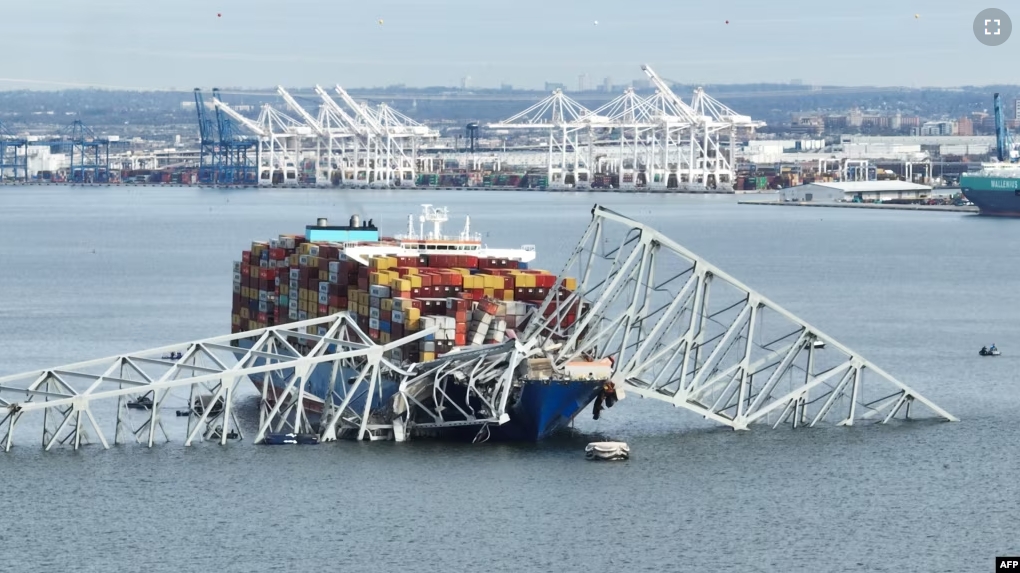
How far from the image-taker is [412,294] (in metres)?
41.3

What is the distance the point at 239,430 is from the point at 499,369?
5.82 meters

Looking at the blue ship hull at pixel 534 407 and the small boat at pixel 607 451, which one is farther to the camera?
the blue ship hull at pixel 534 407

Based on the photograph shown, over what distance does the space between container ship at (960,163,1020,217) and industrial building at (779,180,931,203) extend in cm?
2883

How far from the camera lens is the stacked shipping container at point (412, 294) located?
40219mm

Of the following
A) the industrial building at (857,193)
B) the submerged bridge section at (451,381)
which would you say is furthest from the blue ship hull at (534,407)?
the industrial building at (857,193)

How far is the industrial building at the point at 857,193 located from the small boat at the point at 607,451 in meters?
147

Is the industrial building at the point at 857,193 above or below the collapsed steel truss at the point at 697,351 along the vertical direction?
above

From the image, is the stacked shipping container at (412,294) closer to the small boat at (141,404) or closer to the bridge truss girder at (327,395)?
the bridge truss girder at (327,395)

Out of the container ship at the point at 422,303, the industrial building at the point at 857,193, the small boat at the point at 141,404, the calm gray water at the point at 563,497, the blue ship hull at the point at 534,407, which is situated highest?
the industrial building at the point at 857,193

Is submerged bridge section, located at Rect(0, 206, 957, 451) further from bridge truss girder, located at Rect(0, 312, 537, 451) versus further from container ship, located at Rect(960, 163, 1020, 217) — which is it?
container ship, located at Rect(960, 163, 1020, 217)

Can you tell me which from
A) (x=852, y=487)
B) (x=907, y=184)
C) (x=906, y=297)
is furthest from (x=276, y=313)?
(x=907, y=184)

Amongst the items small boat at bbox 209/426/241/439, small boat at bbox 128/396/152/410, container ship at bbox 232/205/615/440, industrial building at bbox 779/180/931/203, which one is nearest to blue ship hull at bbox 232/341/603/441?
container ship at bbox 232/205/615/440

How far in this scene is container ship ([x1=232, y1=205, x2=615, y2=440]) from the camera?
38406 millimetres

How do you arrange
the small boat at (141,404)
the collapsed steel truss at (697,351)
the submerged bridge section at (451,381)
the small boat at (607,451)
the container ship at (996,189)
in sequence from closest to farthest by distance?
the small boat at (607,451) → the submerged bridge section at (451,381) → the collapsed steel truss at (697,351) → the small boat at (141,404) → the container ship at (996,189)
